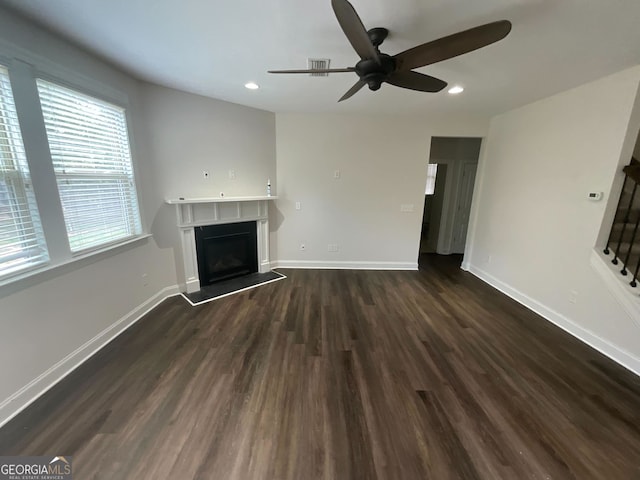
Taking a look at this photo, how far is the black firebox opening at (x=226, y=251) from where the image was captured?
142 inches

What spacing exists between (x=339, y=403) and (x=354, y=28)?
7.75ft

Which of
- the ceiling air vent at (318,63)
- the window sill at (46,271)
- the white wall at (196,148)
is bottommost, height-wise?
the window sill at (46,271)

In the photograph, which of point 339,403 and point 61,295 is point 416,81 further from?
point 61,295

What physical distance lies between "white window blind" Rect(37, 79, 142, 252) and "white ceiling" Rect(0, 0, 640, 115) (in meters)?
0.48

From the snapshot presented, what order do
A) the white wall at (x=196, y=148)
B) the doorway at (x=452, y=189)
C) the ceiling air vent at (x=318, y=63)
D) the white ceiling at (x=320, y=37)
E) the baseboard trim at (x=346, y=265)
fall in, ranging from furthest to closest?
1. the doorway at (x=452, y=189)
2. the baseboard trim at (x=346, y=265)
3. the white wall at (x=196, y=148)
4. the ceiling air vent at (x=318, y=63)
5. the white ceiling at (x=320, y=37)

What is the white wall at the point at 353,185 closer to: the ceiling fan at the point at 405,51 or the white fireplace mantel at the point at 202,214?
the white fireplace mantel at the point at 202,214

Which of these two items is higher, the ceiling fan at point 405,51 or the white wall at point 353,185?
the ceiling fan at point 405,51

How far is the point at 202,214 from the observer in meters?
3.46

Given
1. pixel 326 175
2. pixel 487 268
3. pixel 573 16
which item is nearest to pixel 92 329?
pixel 326 175

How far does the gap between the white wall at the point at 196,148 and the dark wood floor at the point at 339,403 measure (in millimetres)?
1503

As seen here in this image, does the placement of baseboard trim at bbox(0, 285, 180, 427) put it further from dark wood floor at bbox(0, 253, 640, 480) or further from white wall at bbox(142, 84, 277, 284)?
white wall at bbox(142, 84, 277, 284)

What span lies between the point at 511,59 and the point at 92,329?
434 cm

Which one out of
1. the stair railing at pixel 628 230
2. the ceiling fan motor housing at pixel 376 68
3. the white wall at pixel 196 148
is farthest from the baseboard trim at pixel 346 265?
the ceiling fan motor housing at pixel 376 68

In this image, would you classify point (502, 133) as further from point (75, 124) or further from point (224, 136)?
point (75, 124)
